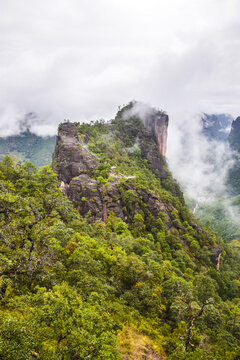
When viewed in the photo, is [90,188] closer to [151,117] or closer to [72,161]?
[72,161]

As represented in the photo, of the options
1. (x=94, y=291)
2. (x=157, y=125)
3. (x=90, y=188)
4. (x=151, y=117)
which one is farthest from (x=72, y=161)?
(x=151, y=117)

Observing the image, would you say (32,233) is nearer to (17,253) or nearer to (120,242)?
(17,253)

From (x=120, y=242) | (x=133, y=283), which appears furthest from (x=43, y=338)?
(x=120, y=242)

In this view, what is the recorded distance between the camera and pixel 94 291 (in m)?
19.4

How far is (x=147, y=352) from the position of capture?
22188 mm

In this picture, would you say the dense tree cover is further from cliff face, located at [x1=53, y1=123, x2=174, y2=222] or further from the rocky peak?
the rocky peak

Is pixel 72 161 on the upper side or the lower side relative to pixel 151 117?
lower

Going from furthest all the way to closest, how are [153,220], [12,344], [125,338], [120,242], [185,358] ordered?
1. [153,220]
2. [120,242]
3. [125,338]
4. [185,358]
5. [12,344]

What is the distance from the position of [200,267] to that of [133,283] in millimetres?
47705

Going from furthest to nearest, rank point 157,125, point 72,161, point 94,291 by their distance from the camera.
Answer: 1. point 157,125
2. point 72,161
3. point 94,291

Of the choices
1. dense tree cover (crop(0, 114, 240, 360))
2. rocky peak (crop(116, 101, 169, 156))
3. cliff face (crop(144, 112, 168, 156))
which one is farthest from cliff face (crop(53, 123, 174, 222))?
rocky peak (crop(116, 101, 169, 156))

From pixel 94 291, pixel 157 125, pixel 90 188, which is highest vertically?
pixel 157 125

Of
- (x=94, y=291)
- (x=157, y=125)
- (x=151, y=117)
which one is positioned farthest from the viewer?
(x=151, y=117)

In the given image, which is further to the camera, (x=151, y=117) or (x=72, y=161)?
(x=151, y=117)
